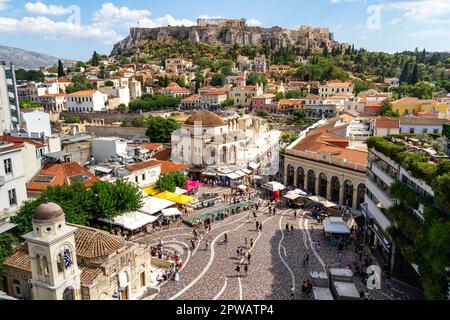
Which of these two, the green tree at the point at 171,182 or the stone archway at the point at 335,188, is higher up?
the green tree at the point at 171,182

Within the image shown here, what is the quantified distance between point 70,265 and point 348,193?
24173mm

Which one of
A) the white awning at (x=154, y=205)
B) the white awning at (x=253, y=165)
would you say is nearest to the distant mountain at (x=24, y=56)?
the white awning at (x=154, y=205)

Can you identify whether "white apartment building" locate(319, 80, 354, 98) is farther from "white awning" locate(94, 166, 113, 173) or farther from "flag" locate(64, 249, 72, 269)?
"flag" locate(64, 249, 72, 269)

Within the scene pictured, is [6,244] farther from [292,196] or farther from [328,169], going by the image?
[328,169]

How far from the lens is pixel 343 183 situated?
31.9 metres

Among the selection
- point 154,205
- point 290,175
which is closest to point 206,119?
point 290,175

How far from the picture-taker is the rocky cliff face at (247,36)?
175625mm

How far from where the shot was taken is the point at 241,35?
17712 cm

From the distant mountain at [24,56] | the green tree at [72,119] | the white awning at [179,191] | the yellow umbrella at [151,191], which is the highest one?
the distant mountain at [24,56]

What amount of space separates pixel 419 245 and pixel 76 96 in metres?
92.2

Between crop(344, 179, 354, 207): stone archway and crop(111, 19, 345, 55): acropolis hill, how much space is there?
148 m

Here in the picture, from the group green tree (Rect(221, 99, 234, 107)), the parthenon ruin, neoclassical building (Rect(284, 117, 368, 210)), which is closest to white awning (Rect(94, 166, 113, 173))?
neoclassical building (Rect(284, 117, 368, 210))

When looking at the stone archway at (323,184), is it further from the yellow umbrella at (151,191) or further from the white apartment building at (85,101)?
the white apartment building at (85,101)
